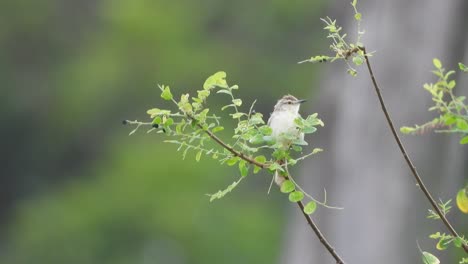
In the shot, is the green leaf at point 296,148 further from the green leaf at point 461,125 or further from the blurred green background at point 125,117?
the blurred green background at point 125,117

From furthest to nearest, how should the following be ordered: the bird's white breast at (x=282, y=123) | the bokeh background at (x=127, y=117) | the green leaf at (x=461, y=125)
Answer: the bokeh background at (x=127, y=117)
the bird's white breast at (x=282, y=123)
the green leaf at (x=461, y=125)

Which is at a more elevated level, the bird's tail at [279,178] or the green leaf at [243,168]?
the green leaf at [243,168]

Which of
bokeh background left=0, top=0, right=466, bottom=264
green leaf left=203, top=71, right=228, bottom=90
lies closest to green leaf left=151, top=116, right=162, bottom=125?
green leaf left=203, top=71, right=228, bottom=90

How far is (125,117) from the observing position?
1711 cm

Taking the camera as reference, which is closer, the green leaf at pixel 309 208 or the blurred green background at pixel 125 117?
the green leaf at pixel 309 208

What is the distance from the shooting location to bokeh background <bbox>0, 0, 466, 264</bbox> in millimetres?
16125

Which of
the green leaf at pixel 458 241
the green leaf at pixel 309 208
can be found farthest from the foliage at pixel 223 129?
the green leaf at pixel 458 241

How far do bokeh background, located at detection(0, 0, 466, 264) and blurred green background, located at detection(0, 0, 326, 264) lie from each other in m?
0.02

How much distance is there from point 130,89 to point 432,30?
10642 mm

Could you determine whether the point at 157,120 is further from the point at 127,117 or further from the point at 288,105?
the point at 127,117

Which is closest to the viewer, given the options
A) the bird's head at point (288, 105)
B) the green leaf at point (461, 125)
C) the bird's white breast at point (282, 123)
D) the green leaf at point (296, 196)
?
the green leaf at point (461, 125)

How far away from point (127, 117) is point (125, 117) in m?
0.14

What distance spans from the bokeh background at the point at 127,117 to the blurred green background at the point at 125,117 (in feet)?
0.07

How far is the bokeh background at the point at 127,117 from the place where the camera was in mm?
16125
